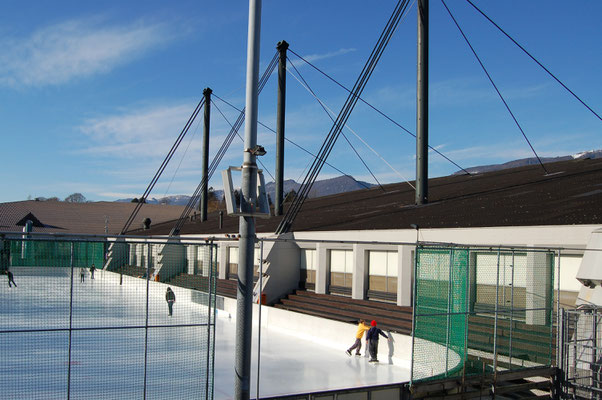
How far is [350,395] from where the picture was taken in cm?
1264

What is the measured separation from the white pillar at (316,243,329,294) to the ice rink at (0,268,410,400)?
164 inches

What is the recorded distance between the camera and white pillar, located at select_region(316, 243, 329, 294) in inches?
1077

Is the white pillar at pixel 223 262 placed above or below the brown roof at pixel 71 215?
below

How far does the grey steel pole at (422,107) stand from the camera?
1059 inches

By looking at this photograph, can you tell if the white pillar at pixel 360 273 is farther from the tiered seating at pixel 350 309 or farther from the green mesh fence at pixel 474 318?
the green mesh fence at pixel 474 318

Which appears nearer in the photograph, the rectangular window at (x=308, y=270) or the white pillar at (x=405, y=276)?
the white pillar at (x=405, y=276)

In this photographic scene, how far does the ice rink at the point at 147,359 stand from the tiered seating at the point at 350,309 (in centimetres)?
218

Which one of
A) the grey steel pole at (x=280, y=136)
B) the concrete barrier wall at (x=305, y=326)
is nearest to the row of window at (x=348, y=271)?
the concrete barrier wall at (x=305, y=326)

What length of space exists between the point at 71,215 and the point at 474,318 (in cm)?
7951

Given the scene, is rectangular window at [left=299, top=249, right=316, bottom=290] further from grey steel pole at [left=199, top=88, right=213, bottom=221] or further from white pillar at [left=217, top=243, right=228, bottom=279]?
grey steel pole at [left=199, top=88, right=213, bottom=221]

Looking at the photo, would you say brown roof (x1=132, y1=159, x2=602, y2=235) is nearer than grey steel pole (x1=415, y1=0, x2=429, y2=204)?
Yes

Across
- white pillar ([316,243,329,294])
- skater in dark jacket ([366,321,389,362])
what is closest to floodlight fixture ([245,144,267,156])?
skater in dark jacket ([366,321,389,362])

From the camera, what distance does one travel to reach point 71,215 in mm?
85250

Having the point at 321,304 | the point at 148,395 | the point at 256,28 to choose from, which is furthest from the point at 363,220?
the point at 256,28
